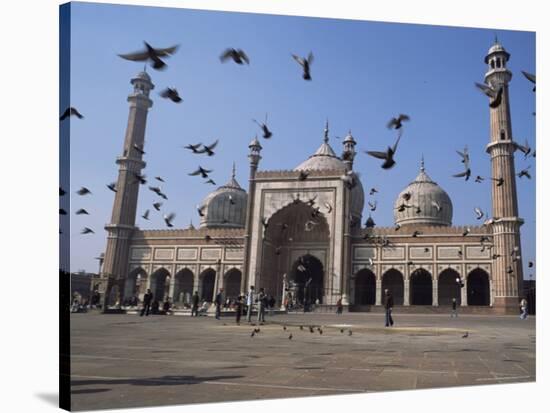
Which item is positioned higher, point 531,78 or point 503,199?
point 503,199

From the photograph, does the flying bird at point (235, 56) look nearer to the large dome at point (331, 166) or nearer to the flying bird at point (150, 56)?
the flying bird at point (150, 56)

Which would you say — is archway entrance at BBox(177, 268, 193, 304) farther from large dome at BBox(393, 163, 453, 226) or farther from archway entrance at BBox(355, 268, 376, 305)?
large dome at BBox(393, 163, 453, 226)

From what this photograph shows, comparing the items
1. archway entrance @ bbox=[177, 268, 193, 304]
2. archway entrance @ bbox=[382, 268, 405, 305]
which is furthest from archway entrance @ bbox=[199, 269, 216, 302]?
archway entrance @ bbox=[382, 268, 405, 305]

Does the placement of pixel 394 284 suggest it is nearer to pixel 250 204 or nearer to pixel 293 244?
pixel 293 244

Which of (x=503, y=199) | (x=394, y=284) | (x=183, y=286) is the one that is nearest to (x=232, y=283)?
(x=183, y=286)

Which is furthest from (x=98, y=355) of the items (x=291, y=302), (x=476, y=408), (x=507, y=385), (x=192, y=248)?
(x=192, y=248)

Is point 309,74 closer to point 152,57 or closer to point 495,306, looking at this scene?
point 152,57
